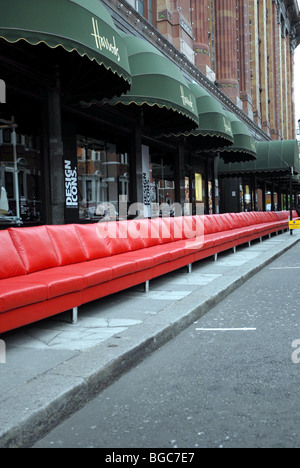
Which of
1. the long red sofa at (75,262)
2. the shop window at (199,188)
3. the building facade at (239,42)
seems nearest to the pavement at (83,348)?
the long red sofa at (75,262)

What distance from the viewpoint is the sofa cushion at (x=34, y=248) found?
19.5 ft

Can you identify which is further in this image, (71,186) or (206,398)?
(71,186)

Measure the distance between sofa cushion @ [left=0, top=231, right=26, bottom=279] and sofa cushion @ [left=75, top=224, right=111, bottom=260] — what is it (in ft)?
5.26

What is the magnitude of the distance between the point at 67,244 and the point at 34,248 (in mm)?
812

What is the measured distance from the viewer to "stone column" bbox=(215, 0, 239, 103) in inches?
1287

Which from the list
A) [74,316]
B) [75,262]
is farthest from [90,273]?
[75,262]

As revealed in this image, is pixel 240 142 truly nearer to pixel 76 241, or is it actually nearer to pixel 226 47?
pixel 226 47

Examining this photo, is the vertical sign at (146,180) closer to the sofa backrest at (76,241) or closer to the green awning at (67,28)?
the sofa backrest at (76,241)

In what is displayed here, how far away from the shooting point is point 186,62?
69.4 ft

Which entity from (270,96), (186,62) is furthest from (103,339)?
(270,96)

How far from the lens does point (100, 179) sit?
558 inches
